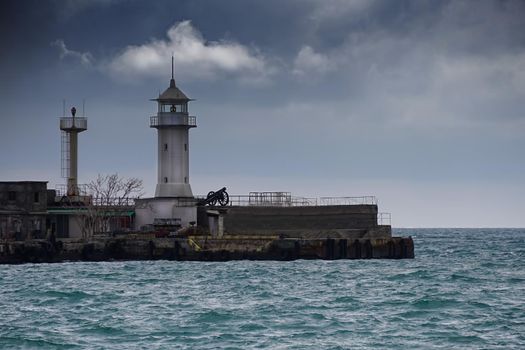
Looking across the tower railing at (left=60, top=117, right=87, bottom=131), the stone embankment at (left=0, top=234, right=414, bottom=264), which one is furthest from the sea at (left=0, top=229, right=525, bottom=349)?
the tower railing at (left=60, top=117, right=87, bottom=131)

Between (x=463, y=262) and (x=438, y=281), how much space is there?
22300 mm

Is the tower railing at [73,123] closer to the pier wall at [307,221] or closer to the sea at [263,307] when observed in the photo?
the pier wall at [307,221]

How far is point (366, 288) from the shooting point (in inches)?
2167

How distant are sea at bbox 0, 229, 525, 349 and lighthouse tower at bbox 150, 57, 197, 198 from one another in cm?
1417

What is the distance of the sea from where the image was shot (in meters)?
37.2

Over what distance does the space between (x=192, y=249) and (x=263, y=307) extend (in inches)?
1242

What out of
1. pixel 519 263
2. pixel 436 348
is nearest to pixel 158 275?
pixel 519 263

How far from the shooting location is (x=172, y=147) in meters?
85.0

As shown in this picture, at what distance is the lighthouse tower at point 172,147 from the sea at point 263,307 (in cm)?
1417

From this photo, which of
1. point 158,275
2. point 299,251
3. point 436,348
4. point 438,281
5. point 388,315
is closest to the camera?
point 436,348

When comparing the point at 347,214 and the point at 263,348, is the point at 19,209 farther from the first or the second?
the point at 263,348

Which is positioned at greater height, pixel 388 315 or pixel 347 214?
pixel 347 214

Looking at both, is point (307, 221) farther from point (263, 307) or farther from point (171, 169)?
point (263, 307)

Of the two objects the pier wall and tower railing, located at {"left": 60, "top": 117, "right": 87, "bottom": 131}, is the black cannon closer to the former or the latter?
the pier wall
